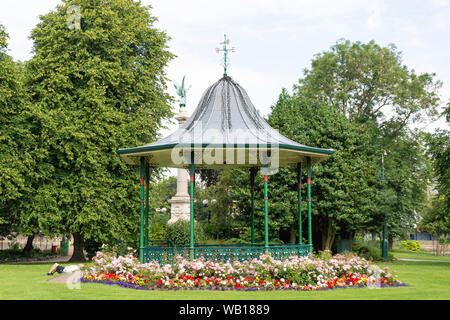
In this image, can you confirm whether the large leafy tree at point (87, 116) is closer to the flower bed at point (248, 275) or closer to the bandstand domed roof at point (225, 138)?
the bandstand domed roof at point (225, 138)

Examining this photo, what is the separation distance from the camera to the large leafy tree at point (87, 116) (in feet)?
86.2

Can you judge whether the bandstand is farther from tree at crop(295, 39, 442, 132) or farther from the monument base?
tree at crop(295, 39, 442, 132)

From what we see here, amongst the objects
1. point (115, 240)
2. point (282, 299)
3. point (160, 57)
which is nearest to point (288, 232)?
point (115, 240)

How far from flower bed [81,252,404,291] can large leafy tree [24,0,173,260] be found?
11.7 m

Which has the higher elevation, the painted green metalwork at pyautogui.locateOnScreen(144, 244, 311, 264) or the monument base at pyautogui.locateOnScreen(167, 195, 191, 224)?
the monument base at pyautogui.locateOnScreen(167, 195, 191, 224)

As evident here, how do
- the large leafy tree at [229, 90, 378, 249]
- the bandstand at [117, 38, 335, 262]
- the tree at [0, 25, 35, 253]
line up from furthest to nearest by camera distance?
the large leafy tree at [229, 90, 378, 249] → the tree at [0, 25, 35, 253] → the bandstand at [117, 38, 335, 262]

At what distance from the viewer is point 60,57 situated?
89.4ft

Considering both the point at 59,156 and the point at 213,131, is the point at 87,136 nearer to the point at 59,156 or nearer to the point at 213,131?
the point at 59,156

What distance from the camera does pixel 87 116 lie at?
2734 centimetres

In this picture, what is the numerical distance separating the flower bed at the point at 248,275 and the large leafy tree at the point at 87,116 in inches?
463

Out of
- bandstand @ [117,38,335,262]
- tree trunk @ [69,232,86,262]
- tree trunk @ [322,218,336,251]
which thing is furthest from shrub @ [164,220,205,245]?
tree trunk @ [322,218,336,251]

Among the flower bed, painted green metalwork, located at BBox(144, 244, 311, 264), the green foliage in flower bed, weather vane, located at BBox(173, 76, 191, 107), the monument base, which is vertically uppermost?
weather vane, located at BBox(173, 76, 191, 107)

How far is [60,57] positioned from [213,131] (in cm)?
1456

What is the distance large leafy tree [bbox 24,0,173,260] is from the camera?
26.3 m
